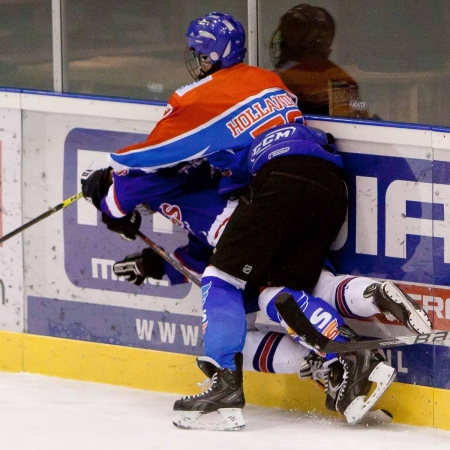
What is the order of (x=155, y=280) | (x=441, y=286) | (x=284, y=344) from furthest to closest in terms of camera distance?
(x=155, y=280) < (x=284, y=344) < (x=441, y=286)

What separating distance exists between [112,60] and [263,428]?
1587 millimetres

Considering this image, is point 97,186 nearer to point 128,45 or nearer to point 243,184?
point 243,184

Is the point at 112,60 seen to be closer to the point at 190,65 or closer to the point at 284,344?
the point at 190,65

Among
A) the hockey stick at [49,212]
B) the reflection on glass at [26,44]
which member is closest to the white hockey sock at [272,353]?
the hockey stick at [49,212]

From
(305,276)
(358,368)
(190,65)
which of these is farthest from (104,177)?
(358,368)

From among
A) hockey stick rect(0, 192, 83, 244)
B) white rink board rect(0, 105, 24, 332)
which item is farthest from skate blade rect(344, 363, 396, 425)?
white rink board rect(0, 105, 24, 332)

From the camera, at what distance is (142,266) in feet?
15.0

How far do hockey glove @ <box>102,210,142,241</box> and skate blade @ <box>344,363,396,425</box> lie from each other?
3.42ft

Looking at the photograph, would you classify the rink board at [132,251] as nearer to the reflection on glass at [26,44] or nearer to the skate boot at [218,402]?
the reflection on glass at [26,44]

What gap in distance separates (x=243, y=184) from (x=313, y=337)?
59cm

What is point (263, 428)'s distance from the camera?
13.6 feet

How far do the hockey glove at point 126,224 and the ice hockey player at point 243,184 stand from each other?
0.91ft

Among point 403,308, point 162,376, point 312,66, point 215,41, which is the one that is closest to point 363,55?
point 312,66

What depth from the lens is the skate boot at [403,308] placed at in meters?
3.91
